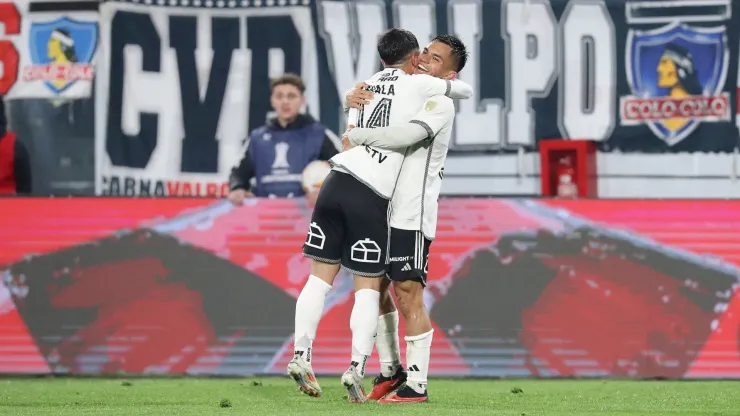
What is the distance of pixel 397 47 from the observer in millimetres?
6539

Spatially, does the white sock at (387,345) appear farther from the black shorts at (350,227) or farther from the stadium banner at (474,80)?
the stadium banner at (474,80)

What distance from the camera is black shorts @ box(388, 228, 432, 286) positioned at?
6508mm

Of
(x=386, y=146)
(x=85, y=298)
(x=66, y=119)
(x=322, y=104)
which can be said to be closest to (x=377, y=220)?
(x=386, y=146)

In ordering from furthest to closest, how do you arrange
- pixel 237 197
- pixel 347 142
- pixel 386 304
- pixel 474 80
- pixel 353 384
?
pixel 474 80 → pixel 237 197 → pixel 386 304 → pixel 347 142 → pixel 353 384

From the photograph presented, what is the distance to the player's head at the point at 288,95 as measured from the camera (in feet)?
31.4

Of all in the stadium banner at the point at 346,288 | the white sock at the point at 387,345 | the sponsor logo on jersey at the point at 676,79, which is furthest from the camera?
the sponsor logo on jersey at the point at 676,79

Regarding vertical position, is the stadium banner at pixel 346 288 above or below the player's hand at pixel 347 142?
below

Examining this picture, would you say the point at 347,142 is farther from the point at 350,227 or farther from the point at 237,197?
the point at 237,197

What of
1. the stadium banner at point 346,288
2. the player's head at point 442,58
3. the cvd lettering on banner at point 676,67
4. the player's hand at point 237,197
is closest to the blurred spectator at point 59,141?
the stadium banner at point 346,288

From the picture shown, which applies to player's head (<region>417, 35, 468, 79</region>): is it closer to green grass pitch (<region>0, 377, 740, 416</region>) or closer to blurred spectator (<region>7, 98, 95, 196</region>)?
green grass pitch (<region>0, 377, 740, 416</region>)

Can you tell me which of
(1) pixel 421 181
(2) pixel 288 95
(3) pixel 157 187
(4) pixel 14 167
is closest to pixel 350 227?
(1) pixel 421 181

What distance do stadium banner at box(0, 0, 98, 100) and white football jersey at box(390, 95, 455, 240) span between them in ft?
17.3

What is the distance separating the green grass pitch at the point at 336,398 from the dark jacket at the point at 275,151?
161 centimetres

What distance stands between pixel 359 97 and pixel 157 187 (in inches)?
192
